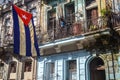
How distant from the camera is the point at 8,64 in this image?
56.6ft

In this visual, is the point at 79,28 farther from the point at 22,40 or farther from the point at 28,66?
the point at 28,66

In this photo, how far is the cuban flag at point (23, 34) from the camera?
1177cm

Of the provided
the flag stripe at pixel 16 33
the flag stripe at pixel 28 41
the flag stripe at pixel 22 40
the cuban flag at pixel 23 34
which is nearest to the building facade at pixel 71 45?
the cuban flag at pixel 23 34

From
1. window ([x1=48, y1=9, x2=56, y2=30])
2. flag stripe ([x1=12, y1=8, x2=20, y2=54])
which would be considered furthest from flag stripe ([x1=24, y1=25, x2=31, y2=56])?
window ([x1=48, y1=9, x2=56, y2=30])

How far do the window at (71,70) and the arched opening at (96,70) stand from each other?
41.7 inches

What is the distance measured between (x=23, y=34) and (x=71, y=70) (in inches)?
144

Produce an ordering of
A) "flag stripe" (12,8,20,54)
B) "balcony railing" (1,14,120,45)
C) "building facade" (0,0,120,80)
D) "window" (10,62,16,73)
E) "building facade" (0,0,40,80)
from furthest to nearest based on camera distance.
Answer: "window" (10,62,16,73), "building facade" (0,0,40,80), "balcony railing" (1,14,120,45), "building facade" (0,0,120,80), "flag stripe" (12,8,20,54)

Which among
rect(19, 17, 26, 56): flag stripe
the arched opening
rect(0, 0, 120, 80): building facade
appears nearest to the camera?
rect(19, 17, 26, 56): flag stripe

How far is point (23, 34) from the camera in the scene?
1220cm

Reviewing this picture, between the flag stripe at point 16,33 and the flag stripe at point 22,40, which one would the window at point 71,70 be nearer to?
the flag stripe at point 22,40

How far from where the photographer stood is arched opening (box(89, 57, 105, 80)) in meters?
12.7

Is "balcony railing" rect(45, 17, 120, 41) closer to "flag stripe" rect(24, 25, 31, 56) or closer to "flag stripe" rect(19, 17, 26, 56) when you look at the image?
"flag stripe" rect(24, 25, 31, 56)

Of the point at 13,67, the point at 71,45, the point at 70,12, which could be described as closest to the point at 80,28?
the point at 71,45

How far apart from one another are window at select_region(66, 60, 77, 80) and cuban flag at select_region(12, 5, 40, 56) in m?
2.45
